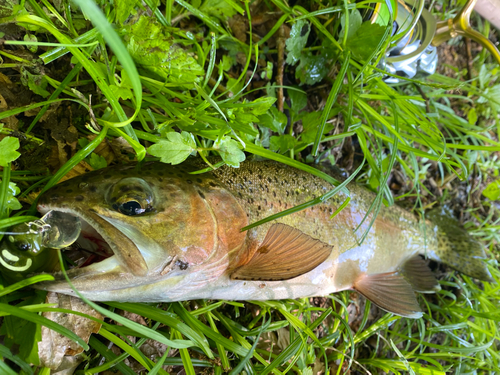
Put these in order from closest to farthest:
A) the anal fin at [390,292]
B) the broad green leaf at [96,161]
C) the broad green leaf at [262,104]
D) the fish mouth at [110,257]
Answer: the fish mouth at [110,257], the broad green leaf at [96,161], the broad green leaf at [262,104], the anal fin at [390,292]

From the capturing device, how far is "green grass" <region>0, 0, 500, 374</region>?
160cm

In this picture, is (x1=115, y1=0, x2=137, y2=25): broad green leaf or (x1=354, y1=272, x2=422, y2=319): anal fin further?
(x1=354, y1=272, x2=422, y2=319): anal fin

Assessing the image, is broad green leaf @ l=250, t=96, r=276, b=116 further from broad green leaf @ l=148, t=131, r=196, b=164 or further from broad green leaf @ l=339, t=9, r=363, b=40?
broad green leaf @ l=339, t=9, r=363, b=40

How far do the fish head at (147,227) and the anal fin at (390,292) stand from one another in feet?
4.53

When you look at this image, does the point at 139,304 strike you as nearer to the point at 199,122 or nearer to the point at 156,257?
the point at 156,257

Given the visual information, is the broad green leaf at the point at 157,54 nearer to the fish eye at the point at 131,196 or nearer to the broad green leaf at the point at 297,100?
the fish eye at the point at 131,196

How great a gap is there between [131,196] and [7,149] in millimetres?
593

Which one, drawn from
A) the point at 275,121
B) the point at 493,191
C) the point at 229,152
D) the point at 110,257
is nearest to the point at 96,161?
the point at 110,257

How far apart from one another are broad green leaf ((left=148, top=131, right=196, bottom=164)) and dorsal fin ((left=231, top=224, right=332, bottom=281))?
0.69 metres

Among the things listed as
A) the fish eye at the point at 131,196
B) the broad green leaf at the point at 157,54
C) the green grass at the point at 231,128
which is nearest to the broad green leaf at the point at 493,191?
the green grass at the point at 231,128

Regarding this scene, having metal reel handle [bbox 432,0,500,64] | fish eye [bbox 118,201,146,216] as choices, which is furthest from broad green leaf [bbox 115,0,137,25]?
metal reel handle [bbox 432,0,500,64]

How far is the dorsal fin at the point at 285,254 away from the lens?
1879 mm

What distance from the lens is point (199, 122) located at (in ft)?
6.43

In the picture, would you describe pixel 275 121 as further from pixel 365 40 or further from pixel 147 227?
pixel 147 227
